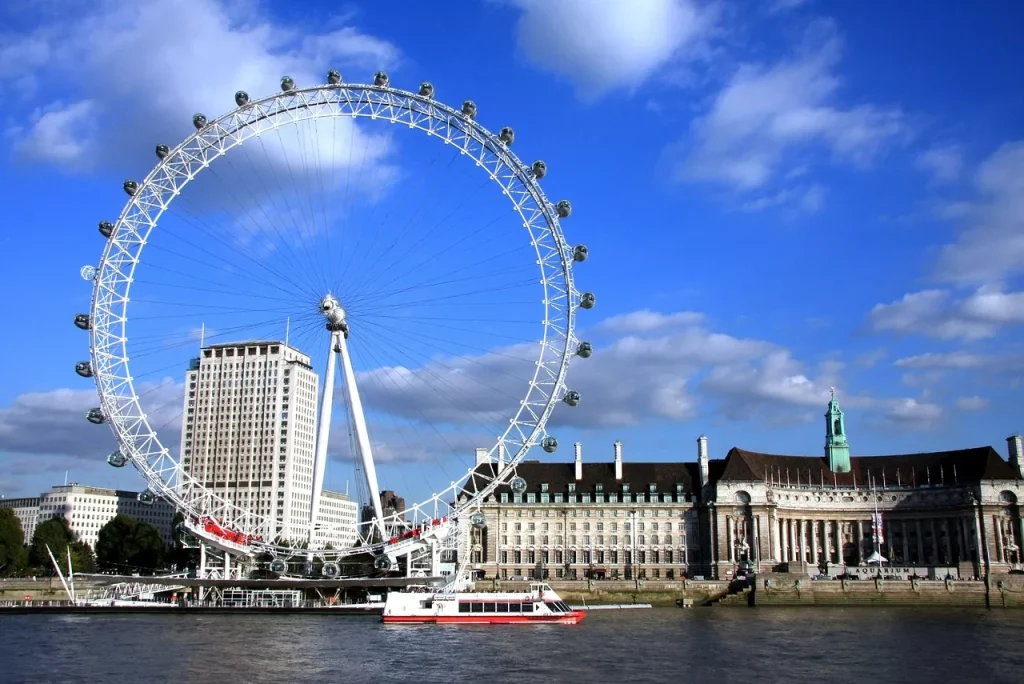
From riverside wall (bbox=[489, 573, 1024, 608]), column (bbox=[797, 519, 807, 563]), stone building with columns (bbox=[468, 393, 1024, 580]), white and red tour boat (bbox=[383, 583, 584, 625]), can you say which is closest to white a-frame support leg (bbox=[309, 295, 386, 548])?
white and red tour boat (bbox=[383, 583, 584, 625])

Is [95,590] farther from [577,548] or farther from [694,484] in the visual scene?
[694,484]

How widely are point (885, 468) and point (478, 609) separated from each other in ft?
278

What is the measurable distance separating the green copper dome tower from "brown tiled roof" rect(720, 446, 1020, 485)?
111 centimetres

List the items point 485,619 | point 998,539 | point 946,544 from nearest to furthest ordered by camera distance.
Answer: point 485,619
point 998,539
point 946,544

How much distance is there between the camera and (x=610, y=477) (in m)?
141

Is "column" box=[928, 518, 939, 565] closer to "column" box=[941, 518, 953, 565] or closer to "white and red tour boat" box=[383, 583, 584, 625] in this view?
"column" box=[941, 518, 953, 565]

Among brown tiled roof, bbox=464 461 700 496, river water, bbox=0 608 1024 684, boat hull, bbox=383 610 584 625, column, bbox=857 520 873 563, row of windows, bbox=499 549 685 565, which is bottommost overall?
river water, bbox=0 608 1024 684

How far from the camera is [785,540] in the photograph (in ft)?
449

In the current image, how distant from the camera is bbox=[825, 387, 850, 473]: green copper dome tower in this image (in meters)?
146

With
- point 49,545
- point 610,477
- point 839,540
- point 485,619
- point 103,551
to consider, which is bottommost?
point 485,619

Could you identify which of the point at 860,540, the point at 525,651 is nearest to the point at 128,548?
the point at 860,540

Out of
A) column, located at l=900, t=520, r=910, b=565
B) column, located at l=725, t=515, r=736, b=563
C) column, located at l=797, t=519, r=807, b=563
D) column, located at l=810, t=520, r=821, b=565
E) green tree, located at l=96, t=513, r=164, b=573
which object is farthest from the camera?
column, located at l=810, t=520, r=821, b=565

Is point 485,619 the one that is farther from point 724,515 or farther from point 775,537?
point 775,537

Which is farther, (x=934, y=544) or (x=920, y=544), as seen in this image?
(x=920, y=544)
